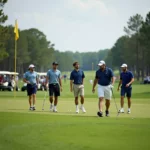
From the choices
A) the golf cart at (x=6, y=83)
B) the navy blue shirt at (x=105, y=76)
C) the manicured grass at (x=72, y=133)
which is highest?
the navy blue shirt at (x=105, y=76)

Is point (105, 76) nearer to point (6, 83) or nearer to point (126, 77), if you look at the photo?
point (126, 77)

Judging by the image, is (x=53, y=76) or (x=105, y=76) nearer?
(x=105, y=76)

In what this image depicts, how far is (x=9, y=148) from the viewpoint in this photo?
10.6 metres

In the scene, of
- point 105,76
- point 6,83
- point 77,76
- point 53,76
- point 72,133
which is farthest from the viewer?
point 6,83

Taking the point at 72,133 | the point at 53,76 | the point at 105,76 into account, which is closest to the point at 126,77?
the point at 105,76

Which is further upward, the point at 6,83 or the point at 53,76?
the point at 53,76

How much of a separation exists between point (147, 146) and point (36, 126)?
14.9 feet

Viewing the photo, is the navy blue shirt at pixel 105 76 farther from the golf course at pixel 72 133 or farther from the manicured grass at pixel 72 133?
the manicured grass at pixel 72 133

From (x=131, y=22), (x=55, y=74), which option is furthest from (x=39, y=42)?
(x=55, y=74)

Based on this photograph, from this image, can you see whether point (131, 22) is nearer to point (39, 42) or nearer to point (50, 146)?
point (39, 42)

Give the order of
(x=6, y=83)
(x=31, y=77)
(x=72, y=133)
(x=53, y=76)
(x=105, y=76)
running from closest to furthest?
(x=72, y=133) → (x=105, y=76) → (x=53, y=76) → (x=31, y=77) → (x=6, y=83)

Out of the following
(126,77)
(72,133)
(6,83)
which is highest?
(126,77)

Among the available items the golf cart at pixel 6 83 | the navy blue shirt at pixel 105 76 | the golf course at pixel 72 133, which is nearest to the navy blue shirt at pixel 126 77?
the navy blue shirt at pixel 105 76

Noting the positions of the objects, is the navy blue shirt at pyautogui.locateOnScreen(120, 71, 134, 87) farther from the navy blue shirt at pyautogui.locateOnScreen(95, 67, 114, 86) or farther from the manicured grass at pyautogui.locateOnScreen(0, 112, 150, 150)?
the manicured grass at pyautogui.locateOnScreen(0, 112, 150, 150)
